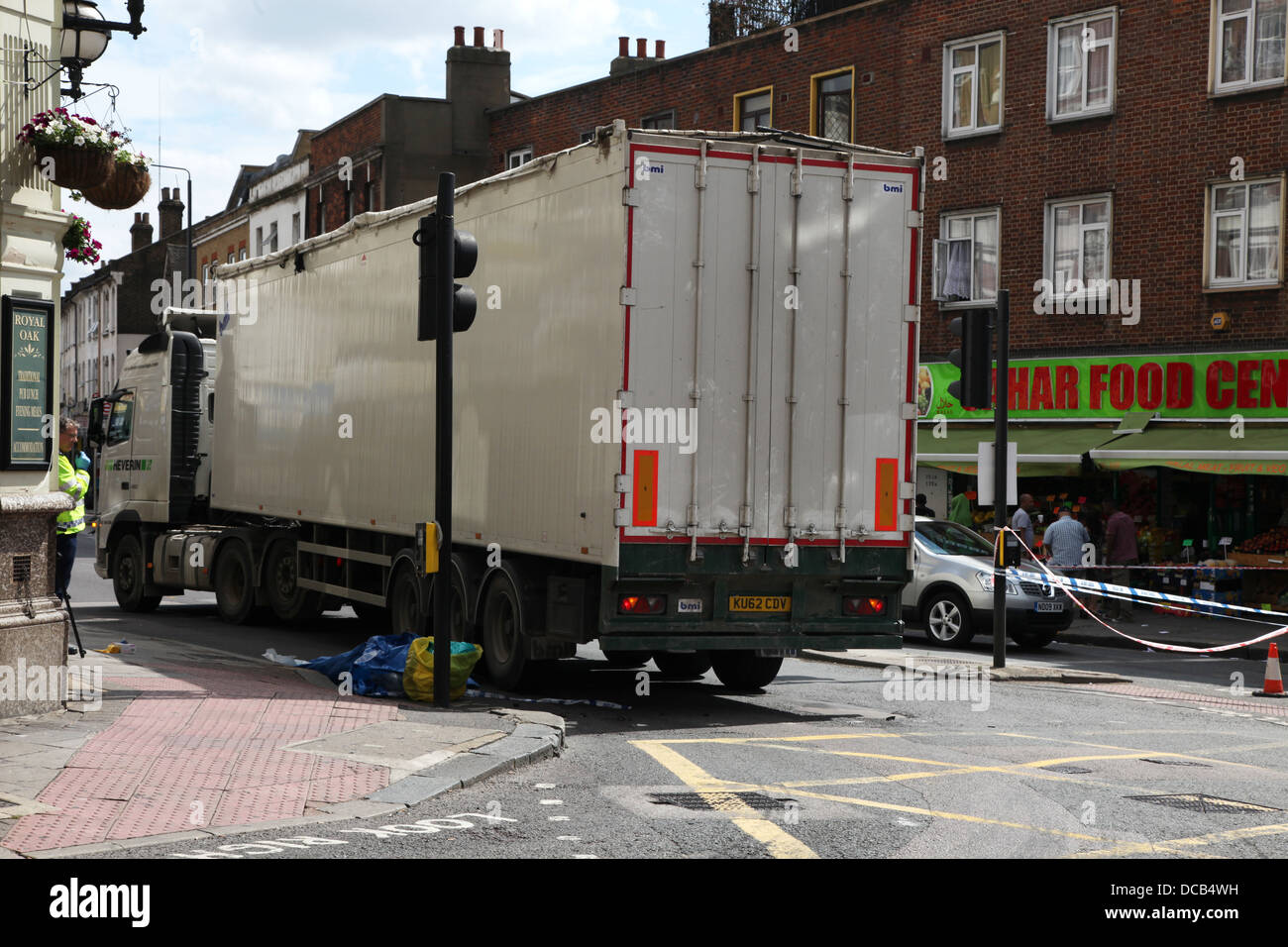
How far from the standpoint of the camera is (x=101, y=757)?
27.6ft

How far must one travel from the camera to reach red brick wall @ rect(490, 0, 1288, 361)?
78.3ft

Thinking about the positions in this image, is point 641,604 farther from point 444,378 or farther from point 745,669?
point 745,669

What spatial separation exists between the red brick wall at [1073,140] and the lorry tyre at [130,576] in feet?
47.7

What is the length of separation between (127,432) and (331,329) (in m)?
5.44

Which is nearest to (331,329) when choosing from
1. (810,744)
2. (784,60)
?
(810,744)

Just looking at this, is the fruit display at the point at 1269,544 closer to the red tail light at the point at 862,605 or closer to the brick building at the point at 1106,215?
the brick building at the point at 1106,215

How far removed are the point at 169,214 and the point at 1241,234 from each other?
64.5m

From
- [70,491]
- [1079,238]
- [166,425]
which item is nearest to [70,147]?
[70,491]

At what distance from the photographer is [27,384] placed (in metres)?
9.91

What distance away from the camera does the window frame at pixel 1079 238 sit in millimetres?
25328

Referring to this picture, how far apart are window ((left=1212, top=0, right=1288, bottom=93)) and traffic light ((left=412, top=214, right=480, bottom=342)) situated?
16.9 m

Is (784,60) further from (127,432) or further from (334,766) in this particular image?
(334,766)

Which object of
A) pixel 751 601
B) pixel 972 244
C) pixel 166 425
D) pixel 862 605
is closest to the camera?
pixel 751 601

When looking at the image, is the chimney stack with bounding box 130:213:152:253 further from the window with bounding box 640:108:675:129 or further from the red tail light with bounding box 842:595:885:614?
the red tail light with bounding box 842:595:885:614
